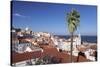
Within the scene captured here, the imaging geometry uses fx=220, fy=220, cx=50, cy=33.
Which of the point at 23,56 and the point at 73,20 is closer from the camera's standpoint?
the point at 23,56

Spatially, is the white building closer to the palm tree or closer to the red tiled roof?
the palm tree

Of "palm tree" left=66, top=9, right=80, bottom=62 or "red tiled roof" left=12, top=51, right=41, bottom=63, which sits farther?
"palm tree" left=66, top=9, right=80, bottom=62

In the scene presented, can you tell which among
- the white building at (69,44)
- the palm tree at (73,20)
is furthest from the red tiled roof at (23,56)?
the palm tree at (73,20)

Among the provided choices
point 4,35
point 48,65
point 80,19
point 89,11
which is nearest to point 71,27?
point 80,19

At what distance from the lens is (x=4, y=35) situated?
2.91m

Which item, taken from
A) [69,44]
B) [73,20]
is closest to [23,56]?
[69,44]

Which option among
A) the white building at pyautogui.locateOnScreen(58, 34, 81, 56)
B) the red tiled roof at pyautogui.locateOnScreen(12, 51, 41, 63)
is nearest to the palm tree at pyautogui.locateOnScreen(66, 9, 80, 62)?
the white building at pyautogui.locateOnScreen(58, 34, 81, 56)

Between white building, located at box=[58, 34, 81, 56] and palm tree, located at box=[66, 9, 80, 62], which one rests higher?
palm tree, located at box=[66, 9, 80, 62]

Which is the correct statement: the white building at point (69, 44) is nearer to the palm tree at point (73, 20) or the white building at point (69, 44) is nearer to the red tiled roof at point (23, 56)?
the palm tree at point (73, 20)

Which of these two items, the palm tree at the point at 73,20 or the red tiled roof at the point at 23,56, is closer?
the red tiled roof at the point at 23,56

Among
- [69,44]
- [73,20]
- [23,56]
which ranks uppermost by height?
[73,20]

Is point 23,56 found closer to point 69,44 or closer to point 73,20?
point 69,44

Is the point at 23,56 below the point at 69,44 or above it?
below

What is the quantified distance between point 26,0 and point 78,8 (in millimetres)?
786
